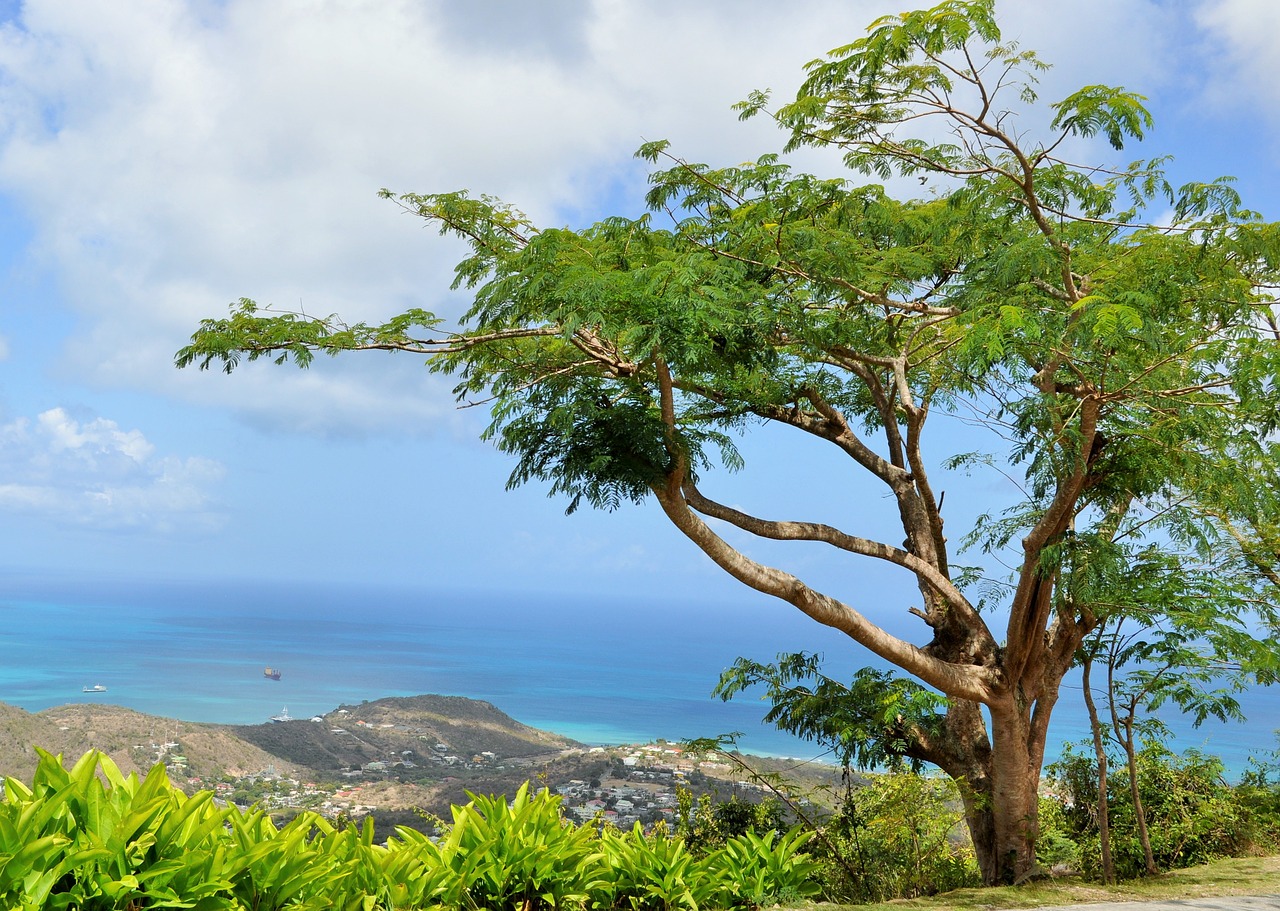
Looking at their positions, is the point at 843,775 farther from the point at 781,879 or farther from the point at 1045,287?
the point at 1045,287

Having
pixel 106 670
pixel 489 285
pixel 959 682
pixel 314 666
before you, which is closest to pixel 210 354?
pixel 489 285

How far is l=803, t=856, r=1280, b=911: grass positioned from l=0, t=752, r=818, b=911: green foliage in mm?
949

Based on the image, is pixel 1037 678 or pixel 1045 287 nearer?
pixel 1045 287

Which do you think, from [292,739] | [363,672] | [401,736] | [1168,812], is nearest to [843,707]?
[1168,812]

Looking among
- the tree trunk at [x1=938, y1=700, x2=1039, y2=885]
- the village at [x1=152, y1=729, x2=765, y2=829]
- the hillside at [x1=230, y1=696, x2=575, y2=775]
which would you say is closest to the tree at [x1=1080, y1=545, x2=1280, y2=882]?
the tree trunk at [x1=938, y1=700, x2=1039, y2=885]

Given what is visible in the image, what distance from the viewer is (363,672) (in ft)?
151

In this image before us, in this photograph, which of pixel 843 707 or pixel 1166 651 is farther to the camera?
pixel 843 707

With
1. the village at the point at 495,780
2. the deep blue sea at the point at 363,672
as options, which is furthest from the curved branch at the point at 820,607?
the village at the point at 495,780

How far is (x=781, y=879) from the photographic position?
5.15 m

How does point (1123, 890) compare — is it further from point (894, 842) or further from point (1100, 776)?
point (894, 842)

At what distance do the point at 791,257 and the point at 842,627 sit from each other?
9.34 feet

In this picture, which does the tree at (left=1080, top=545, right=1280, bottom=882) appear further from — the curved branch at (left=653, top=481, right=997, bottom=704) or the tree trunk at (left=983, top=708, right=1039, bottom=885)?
the curved branch at (left=653, top=481, right=997, bottom=704)

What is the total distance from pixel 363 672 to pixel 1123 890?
43.5 metres

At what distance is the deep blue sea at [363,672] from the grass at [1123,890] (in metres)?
2.77
